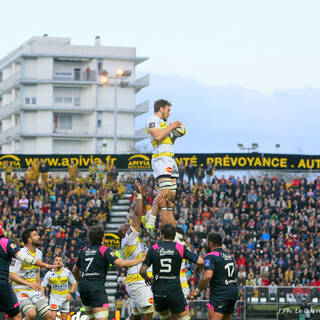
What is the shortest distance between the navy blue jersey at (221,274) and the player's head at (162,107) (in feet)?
11.5

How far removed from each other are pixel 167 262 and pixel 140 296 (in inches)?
101

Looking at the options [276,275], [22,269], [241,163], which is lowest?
[276,275]

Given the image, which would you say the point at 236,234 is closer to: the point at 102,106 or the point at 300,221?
the point at 300,221

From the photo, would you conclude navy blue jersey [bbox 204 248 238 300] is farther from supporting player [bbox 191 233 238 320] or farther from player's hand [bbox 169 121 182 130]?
player's hand [bbox 169 121 182 130]

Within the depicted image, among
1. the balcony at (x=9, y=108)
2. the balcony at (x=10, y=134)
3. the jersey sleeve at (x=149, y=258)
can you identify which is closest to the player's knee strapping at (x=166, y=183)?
the jersey sleeve at (x=149, y=258)

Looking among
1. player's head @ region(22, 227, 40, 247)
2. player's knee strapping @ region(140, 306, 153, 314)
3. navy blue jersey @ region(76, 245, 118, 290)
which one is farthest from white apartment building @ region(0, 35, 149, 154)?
navy blue jersey @ region(76, 245, 118, 290)

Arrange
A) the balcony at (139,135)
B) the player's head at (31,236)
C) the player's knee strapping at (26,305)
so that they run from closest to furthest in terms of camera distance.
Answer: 1. the player's head at (31,236)
2. the player's knee strapping at (26,305)
3. the balcony at (139,135)

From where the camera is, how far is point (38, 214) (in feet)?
137

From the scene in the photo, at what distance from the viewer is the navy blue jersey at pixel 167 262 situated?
46.0 ft

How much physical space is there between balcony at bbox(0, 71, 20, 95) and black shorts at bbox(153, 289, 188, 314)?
93563 millimetres

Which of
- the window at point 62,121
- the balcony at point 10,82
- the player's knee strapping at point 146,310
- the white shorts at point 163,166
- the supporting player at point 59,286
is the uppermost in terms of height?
the balcony at point 10,82

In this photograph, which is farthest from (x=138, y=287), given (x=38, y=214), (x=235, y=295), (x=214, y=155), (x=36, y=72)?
(x=36, y=72)

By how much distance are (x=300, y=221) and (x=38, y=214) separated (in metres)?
14.3

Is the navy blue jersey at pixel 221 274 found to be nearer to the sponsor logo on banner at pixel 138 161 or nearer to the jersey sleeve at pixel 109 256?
the jersey sleeve at pixel 109 256
